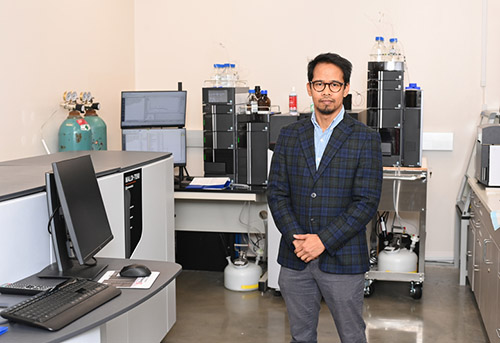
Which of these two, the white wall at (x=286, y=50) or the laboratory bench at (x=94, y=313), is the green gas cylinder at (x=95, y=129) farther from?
the laboratory bench at (x=94, y=313)

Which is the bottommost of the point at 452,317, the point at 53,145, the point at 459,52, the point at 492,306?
the point at 452,317

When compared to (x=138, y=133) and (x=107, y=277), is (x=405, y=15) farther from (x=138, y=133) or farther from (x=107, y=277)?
(x=107, y=277)

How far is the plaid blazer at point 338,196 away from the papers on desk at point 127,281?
67 cm

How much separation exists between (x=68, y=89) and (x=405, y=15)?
2.69 meters

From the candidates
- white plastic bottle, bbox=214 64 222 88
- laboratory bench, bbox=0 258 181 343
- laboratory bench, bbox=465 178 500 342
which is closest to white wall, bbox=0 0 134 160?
white plastic bottle, bbox=214 64 222 88

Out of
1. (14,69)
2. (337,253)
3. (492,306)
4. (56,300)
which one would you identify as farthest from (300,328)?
(14,69)

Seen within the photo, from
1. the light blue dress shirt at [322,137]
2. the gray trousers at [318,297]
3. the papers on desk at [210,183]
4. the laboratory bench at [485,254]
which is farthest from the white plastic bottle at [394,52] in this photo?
the gray trousers at [318,297]

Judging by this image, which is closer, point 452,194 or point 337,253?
point 337,253

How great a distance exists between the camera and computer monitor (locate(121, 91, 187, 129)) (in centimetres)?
476

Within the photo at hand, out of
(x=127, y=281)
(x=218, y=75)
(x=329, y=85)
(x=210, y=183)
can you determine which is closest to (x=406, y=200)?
(x=210, y=183)

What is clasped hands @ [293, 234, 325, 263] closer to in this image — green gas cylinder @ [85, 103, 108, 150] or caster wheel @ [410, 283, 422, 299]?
caster wheel @ [410, 283, 422, 299]

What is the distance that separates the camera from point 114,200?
2818mm

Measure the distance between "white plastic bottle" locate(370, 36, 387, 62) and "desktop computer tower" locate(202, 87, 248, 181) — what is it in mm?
1068

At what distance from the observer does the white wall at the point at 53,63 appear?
3.77 m
